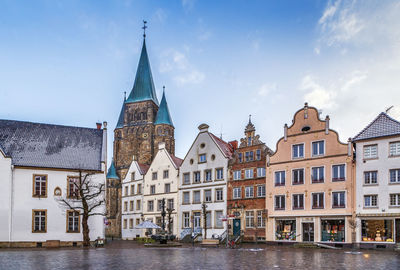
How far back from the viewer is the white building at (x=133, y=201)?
2507 inches

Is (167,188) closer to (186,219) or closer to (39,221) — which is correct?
(186,219)

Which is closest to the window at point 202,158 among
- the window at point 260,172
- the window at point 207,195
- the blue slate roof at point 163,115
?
the window at point 207,195

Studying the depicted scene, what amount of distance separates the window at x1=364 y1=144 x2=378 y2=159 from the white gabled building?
1667 cm

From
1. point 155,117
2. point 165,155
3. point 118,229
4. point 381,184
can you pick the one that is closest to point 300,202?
point 381,184

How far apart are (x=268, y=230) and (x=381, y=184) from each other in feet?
41.2

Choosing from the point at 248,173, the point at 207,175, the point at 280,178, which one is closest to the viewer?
the point at 280,178

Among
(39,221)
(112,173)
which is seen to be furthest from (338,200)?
(112,173)

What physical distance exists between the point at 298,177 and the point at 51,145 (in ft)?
80.1

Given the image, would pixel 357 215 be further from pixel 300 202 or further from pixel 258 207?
pixel 258 207

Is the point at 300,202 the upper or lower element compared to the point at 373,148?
lower

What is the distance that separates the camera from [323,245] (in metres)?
38.9

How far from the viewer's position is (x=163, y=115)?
105750 millimetres

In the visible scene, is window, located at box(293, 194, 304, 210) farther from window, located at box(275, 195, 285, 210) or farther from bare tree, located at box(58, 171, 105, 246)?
bare tree, located at box(58, 171, 105, 246)

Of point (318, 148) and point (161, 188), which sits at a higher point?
point (318, 148)
